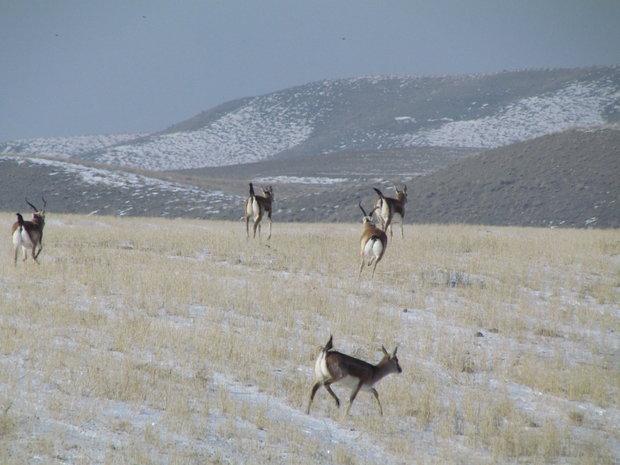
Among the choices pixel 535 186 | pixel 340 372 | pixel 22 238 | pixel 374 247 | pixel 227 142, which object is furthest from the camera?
pixel 227 142

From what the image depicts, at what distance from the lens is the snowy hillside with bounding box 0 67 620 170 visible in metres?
130

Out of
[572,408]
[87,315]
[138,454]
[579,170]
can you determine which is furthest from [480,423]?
[579,170]

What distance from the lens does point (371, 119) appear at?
6216 inches

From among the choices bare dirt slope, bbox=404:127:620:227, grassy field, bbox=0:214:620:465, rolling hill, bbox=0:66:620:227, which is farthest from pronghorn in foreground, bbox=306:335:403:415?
rolling hill, bbox=0:66:620:227

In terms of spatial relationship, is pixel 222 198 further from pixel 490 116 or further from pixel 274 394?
pixel 490 116

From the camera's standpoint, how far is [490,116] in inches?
5477

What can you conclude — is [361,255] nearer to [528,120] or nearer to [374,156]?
[374,156]

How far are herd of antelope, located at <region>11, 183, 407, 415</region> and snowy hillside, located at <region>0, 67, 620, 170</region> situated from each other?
95291 millimetres

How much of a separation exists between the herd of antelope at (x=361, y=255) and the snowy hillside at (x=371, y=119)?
95.3m

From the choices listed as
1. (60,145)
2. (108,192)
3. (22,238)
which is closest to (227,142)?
(60,145)

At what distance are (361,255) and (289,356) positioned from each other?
6.73 m

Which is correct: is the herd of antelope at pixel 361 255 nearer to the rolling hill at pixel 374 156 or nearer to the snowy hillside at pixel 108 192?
the rolling hill at pixel 374 156

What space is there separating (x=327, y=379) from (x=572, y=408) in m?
4.04

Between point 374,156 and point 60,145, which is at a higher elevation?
point 60,145
